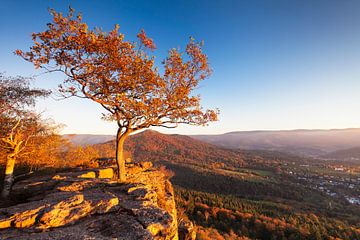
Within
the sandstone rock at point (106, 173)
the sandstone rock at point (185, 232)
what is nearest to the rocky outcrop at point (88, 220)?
the sandstone rock at point (185, 232)

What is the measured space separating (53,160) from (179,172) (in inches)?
4894

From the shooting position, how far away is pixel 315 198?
355 feet

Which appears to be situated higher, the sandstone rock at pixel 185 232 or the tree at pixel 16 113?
the tree at pixel 16 113

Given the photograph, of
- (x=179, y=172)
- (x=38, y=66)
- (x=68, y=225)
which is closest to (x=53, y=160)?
(x=38, y=66)

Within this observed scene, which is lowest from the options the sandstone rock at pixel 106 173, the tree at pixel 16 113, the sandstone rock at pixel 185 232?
the sandstone rock at pixel 185 232

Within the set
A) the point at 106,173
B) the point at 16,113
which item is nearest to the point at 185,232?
the point at 106,173

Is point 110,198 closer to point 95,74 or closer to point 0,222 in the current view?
point 0,222

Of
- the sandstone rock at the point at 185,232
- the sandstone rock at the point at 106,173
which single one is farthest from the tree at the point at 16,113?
the sandstone rock at the point at 185,232

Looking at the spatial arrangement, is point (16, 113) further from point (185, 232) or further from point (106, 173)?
point (185, 232)

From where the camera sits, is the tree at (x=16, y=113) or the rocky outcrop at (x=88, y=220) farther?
the tree at (x=16, y=113)

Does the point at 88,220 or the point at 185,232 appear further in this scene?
the point at 185,232

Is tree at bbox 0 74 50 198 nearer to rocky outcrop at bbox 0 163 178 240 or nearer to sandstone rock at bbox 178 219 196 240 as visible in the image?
rocky outcrop at bbox 0 163 178 240

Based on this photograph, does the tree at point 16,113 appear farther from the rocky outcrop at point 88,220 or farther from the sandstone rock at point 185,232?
the sandstone rock at point 185,232

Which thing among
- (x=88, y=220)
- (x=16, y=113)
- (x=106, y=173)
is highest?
(x=16, y=113)
